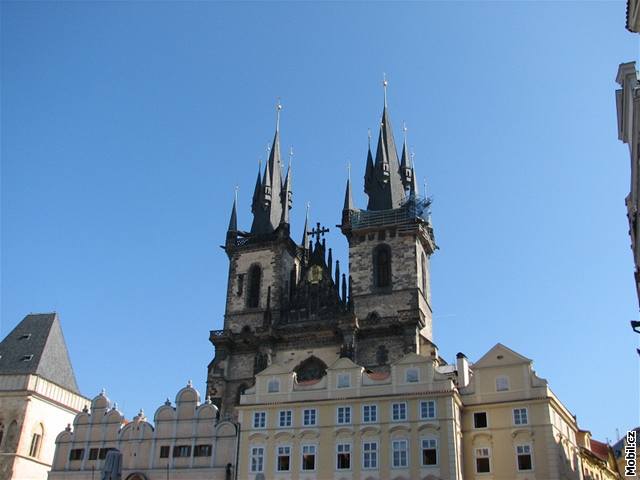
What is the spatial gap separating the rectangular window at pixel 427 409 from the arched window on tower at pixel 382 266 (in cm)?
1891

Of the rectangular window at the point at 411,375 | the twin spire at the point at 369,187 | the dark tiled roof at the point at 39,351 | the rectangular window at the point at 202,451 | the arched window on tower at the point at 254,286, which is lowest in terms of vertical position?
the rectangular window at the point at 202,451

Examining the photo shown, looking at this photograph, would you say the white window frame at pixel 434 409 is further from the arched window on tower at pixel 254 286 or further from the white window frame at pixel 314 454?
the arched window on tower at pixel 254 286

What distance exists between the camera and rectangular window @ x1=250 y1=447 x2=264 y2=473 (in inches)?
1409

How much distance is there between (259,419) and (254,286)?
20596mm

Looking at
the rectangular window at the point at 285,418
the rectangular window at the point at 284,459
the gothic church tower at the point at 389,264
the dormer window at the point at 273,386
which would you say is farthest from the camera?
the gothic church tower at the point at 389,264

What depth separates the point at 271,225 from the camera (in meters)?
59.8

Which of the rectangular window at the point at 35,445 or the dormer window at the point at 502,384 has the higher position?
the dormer window at the point at 502,384

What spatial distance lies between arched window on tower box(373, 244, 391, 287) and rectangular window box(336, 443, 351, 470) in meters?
19.6

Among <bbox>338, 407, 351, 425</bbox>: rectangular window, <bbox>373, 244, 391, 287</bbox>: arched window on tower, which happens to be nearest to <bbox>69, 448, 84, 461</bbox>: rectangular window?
<bbox>338, 407, 351, 425</bbox>: rectangular window

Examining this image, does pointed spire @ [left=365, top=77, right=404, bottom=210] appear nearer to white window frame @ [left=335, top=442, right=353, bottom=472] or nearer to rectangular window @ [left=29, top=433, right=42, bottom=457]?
white window frame @ [left=335, top=442, right=353, bottom=472]

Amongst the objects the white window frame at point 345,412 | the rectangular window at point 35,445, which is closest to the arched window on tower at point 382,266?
the white window frame at point 345,412

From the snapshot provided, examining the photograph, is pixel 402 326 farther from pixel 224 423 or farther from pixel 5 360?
pixel 5 360

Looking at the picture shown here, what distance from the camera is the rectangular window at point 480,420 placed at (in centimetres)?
3453

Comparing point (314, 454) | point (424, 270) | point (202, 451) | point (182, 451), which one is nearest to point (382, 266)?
point (424, 270)
